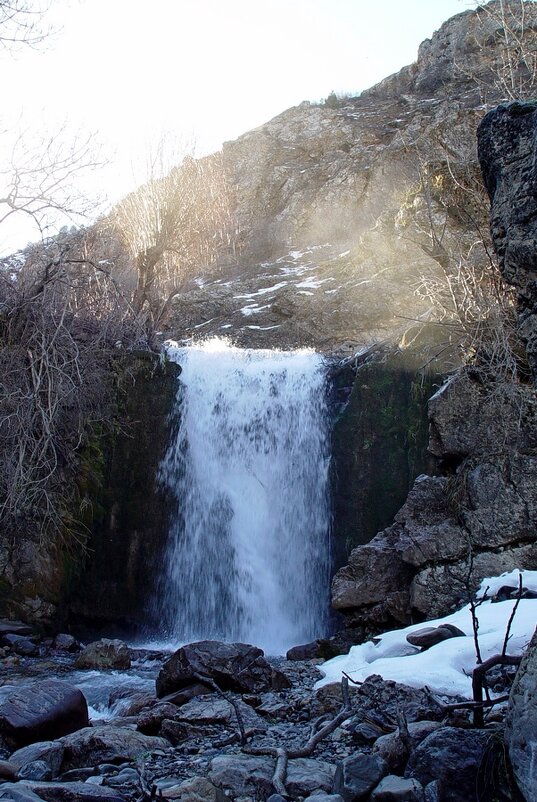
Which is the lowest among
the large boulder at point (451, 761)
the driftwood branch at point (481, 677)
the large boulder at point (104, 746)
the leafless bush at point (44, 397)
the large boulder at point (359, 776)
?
the large boulder at point (104, 746)

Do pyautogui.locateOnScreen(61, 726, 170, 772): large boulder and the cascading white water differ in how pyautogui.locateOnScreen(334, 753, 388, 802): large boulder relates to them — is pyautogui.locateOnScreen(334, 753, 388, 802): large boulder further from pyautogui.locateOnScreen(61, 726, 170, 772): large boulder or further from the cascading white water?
the cascading white water

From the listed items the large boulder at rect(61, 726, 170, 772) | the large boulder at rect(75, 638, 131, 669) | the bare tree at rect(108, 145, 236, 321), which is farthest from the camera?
the bare tree at rect(108, 145, 236, 321)

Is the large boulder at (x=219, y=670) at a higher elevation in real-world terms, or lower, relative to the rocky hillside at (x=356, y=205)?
lower

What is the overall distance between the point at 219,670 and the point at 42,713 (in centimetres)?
149

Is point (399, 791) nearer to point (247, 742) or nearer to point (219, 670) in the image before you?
point (247, 742)

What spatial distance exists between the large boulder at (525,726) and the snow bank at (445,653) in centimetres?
157

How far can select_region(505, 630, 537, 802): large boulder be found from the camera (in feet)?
7.38

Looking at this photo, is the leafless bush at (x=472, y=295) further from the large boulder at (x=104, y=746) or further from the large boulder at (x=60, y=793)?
the large boulder at (x=60, y=793)

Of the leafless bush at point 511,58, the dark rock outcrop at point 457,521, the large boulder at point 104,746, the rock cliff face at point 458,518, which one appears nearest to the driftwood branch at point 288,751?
the large boulder at point 104,746

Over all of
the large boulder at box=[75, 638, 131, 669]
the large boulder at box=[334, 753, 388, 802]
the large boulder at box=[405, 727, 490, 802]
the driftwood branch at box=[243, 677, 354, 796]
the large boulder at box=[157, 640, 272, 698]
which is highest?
the large boulder at box=[405, 727, 490, 802]

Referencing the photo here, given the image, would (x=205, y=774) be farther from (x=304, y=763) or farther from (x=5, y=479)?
(x=5, y=479)

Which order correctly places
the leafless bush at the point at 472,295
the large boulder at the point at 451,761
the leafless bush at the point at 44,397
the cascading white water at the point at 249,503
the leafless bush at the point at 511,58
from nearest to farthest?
the large boulder at the point at 451,761 → the leafless bush at the point at 472,295 → the leafless bush at the point at 44,397 → the leafless bush at the point at 511,58 → the cascading white water at the point at 249,503

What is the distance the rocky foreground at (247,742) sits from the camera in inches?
109

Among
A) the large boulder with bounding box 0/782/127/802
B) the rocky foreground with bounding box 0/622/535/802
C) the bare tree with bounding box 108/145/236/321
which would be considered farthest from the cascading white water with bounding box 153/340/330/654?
the large boulder with bounding box 0/782/127/802
